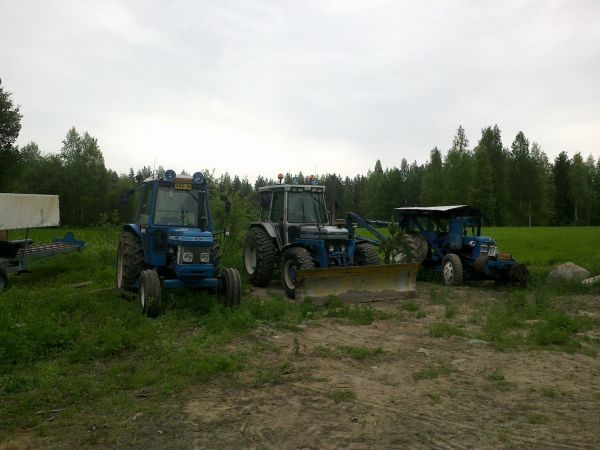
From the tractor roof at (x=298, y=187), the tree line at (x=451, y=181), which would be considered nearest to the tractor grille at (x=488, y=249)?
the tractor roof at (x=298, y=187)

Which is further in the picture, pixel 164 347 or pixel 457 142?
pixel 457 142

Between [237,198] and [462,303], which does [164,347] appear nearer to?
[462,303]

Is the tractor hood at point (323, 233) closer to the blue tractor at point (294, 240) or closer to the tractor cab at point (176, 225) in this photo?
the blue tractor at point (294, 240)

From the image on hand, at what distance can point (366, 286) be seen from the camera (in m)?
9.79

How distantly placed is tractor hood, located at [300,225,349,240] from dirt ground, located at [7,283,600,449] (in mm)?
3552

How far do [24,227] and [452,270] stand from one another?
1027 centimetres

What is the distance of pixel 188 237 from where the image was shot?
8.13 meters

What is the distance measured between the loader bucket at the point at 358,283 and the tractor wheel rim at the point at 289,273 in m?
0.97

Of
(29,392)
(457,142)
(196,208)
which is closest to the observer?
(29,392)

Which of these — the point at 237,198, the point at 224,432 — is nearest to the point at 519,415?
the point at 224,432

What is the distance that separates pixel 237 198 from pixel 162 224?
27.7ft

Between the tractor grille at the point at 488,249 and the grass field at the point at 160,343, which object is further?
the tractor grille at the point at 488,249

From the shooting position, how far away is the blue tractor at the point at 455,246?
38.6ft

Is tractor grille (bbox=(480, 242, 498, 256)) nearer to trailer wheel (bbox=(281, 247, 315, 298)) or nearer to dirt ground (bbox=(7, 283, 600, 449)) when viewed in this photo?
trailer wheel (bbox=(281, 247, 315, 298))
